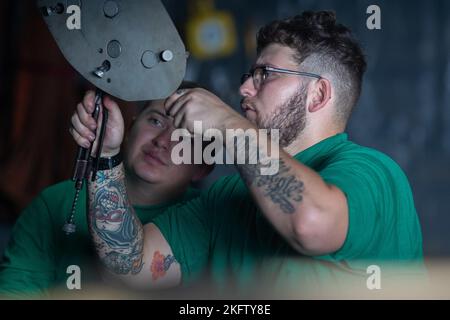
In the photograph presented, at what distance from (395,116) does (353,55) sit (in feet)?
4.70

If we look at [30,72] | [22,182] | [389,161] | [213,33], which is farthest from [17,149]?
[389,161]

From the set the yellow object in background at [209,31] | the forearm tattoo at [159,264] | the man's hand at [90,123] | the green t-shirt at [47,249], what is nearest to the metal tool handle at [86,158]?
the man's hand at [90,123]

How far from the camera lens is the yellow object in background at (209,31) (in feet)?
9.58

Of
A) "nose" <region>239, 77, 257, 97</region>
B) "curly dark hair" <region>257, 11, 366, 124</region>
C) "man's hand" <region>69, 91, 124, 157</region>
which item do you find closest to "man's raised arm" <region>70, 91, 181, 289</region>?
"man's hand" <region>69, 91, 124, 157</region>

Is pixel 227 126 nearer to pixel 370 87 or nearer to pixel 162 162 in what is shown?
pixel 162 162

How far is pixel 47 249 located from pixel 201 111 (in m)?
0.69

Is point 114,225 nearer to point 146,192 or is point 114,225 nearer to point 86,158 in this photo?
point 86,158

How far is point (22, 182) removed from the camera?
282cm

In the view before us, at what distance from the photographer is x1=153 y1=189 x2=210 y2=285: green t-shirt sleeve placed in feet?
4.88

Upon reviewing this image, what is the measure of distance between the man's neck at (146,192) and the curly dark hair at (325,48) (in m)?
0.43

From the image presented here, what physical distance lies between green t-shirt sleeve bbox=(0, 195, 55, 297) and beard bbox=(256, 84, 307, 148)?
606 mm

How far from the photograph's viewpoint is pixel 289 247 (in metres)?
1.27

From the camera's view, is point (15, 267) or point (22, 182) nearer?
point (15, 267)

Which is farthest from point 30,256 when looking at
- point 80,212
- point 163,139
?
point 163,139
